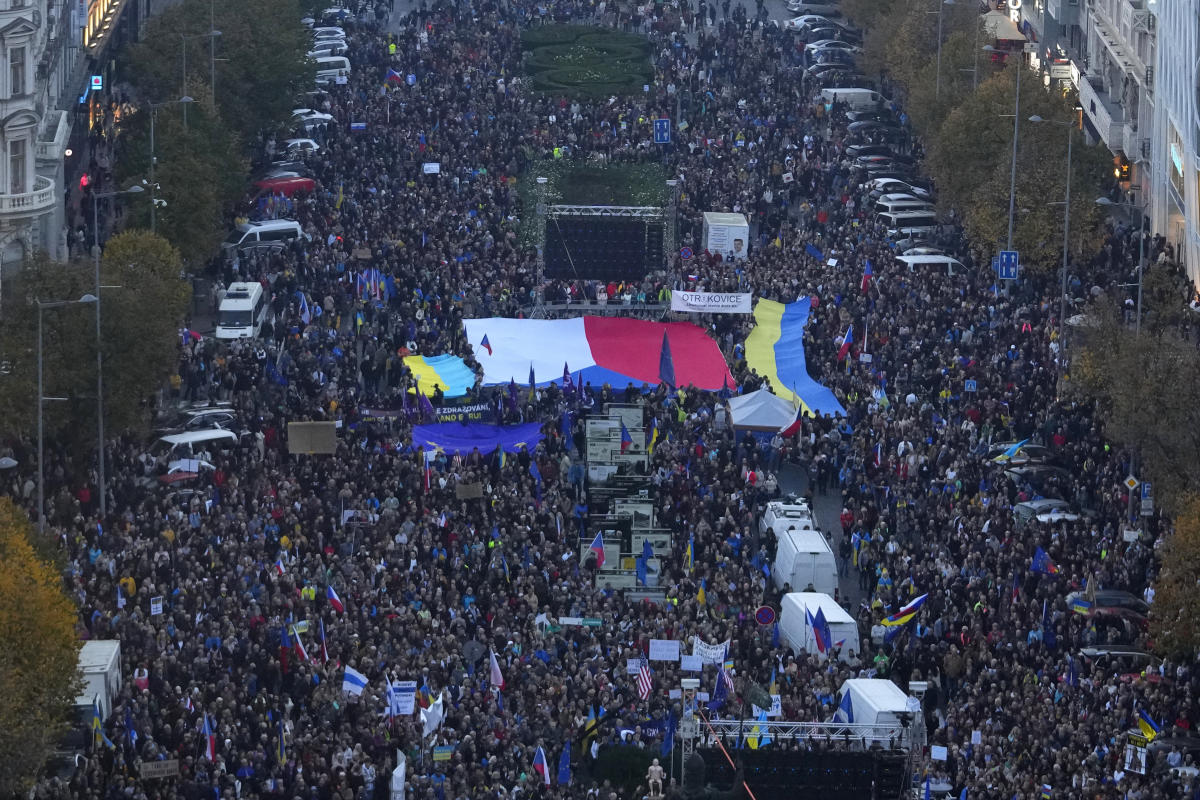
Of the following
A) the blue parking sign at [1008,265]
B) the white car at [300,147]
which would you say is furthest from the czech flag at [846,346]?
the white car at [300,147]

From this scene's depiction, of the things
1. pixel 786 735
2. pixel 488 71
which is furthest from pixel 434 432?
pixel 488 71

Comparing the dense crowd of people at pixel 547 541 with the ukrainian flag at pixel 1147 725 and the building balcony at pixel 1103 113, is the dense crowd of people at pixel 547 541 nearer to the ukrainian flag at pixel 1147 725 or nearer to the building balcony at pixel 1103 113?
the ukrainian flag at pixel 1147 725

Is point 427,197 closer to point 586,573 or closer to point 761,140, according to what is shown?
point 761,140

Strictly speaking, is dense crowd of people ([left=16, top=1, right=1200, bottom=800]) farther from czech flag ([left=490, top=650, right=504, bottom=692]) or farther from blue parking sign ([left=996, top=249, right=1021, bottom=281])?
blue parking sign ([left=996, top=249, right=1021, bottom=281])

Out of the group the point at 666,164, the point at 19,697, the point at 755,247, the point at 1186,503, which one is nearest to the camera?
the point at 19,697

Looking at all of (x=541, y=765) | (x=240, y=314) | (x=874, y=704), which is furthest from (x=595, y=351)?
(x=541, y=765)

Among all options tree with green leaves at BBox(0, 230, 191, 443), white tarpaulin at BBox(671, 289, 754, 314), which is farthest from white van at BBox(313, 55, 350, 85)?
tree with green leaves at BBox(0, 230, 191, 443)
